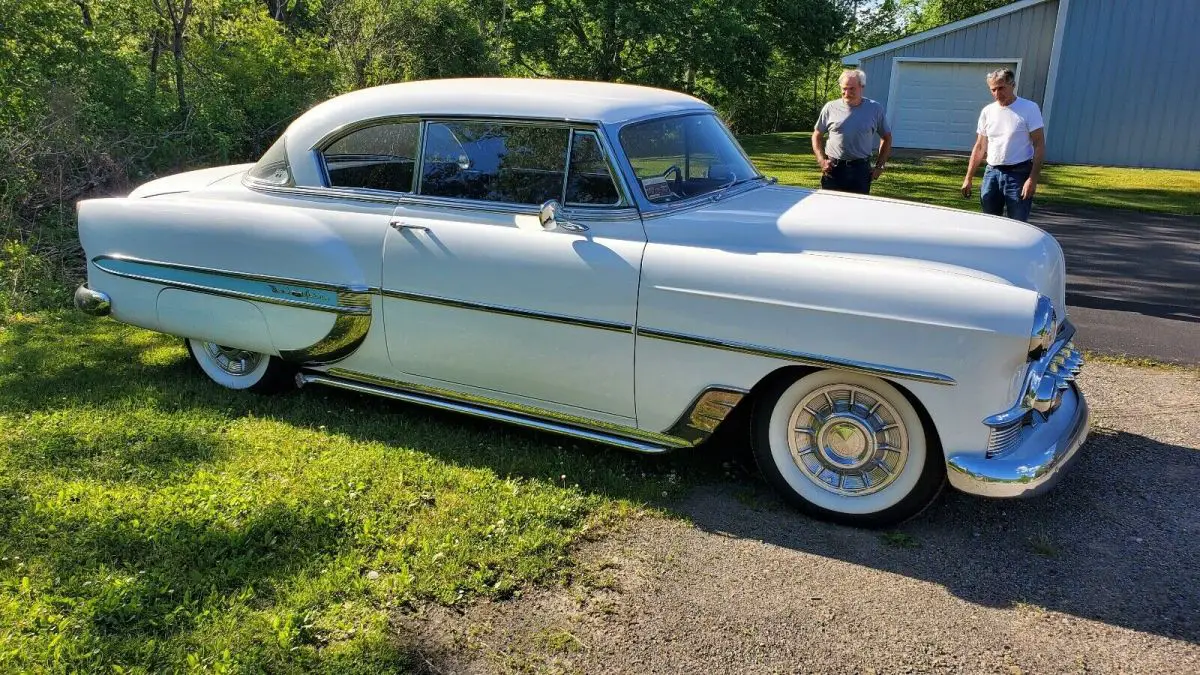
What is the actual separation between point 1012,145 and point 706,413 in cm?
442

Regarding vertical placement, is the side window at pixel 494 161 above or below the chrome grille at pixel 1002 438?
above

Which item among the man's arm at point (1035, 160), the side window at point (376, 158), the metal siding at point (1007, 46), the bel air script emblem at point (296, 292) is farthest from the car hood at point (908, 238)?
the metal siding at point (1007, 46)

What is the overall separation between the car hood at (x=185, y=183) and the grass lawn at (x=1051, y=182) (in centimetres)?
940

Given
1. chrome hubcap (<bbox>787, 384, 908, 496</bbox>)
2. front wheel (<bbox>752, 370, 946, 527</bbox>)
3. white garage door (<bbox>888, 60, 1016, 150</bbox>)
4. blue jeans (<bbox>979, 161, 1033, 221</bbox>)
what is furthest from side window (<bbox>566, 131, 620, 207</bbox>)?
white garage door (<bbox>888, 60, 1016, 150</bbox>)

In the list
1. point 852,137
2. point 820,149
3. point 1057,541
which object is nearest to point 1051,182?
point 820,149

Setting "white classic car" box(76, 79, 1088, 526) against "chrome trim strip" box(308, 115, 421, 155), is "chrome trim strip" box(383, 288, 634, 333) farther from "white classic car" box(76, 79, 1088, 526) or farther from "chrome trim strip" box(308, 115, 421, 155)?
"chrome trim strip" box(308, 115, 421, 155)

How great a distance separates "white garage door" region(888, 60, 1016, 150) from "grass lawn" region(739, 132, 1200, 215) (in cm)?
114

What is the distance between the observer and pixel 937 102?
62.1 ft

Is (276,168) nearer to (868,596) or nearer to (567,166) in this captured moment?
(567,166)

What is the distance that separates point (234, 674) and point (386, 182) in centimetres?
246

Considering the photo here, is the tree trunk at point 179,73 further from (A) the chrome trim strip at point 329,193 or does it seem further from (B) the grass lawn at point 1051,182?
(B) the grass lawn at point 1051,182

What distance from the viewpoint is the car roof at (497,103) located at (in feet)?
13.2

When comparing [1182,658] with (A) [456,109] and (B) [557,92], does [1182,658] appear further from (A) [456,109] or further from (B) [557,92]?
(A) [456,109]

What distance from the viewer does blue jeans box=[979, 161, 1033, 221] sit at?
6734 mm
